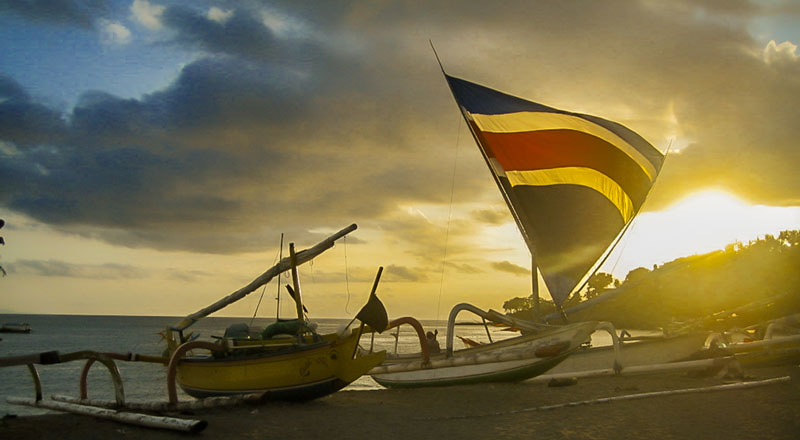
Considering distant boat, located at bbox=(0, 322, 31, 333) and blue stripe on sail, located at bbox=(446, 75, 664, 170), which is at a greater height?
blue stripe on sail, located at bbox=(446, 75, 664, 170)

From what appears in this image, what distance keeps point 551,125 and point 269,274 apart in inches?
534

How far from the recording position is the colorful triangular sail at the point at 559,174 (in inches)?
763

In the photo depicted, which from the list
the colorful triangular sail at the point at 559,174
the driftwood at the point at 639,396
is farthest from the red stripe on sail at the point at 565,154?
the driftwood at the point at 639,396

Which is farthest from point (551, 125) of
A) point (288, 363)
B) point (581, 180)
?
point (288, 363)

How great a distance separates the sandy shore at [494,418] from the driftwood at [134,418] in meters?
0.14

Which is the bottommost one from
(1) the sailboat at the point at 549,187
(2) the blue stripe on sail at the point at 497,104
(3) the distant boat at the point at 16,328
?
(3) the distant boat at the point at 16,328

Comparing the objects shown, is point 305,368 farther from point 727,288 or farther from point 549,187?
point 727,288

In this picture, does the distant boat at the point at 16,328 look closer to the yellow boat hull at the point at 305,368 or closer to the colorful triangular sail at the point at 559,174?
the yellow boat hull at the point at 305,368

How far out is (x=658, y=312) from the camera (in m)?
121

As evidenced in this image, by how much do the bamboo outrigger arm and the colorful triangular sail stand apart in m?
7.01

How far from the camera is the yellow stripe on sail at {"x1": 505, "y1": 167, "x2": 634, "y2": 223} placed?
1962 centimetres

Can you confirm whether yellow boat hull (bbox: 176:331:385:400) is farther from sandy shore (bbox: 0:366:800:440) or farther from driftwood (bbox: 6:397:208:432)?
driftwood (bbox: 6:397:208:432)

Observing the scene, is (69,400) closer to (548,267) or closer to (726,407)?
(548,267)

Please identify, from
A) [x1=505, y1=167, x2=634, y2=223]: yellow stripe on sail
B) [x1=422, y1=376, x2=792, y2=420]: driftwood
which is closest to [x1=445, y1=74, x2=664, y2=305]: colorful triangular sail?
[x1=505, y1=167, x2=634, y2=223]: yellow stripe on sail
